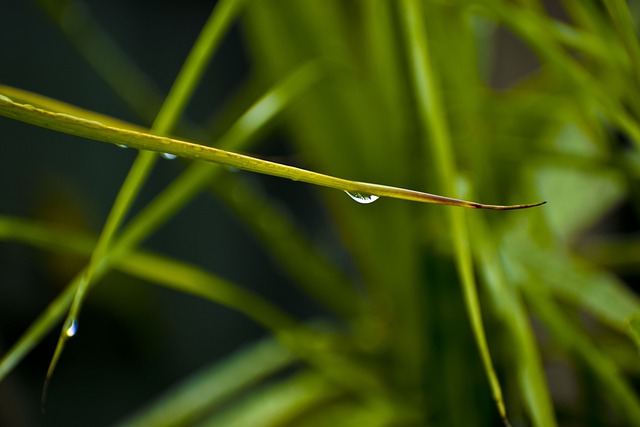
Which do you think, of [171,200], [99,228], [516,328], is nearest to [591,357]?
[516,328]

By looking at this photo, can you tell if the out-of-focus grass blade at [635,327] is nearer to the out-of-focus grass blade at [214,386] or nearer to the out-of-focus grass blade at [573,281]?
the out-of-focus grass blade at [573,281]

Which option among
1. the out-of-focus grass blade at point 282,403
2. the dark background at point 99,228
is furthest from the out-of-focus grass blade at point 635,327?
the dark background at point 99,228

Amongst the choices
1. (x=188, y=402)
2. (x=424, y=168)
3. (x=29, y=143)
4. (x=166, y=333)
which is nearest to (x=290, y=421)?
(x=188, y=402)

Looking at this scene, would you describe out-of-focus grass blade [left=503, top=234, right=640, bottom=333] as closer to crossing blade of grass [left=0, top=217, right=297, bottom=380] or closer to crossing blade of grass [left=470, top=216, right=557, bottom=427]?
crossing blade of grass [left=470, top=216, right=557, bottom=427]

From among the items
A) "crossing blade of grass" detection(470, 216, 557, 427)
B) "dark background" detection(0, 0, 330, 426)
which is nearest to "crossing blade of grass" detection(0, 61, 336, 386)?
"crossing blade of grass" detection(470, 216, 557, 427)

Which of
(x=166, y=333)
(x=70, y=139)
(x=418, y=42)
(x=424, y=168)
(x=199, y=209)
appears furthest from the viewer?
(x=199, y=209)

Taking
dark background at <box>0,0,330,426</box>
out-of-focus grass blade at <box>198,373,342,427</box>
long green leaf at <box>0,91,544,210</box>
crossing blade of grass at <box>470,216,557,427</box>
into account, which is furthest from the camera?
dark background at <box>0,0,330,426</box>

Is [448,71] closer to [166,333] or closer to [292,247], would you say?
[292,247]
